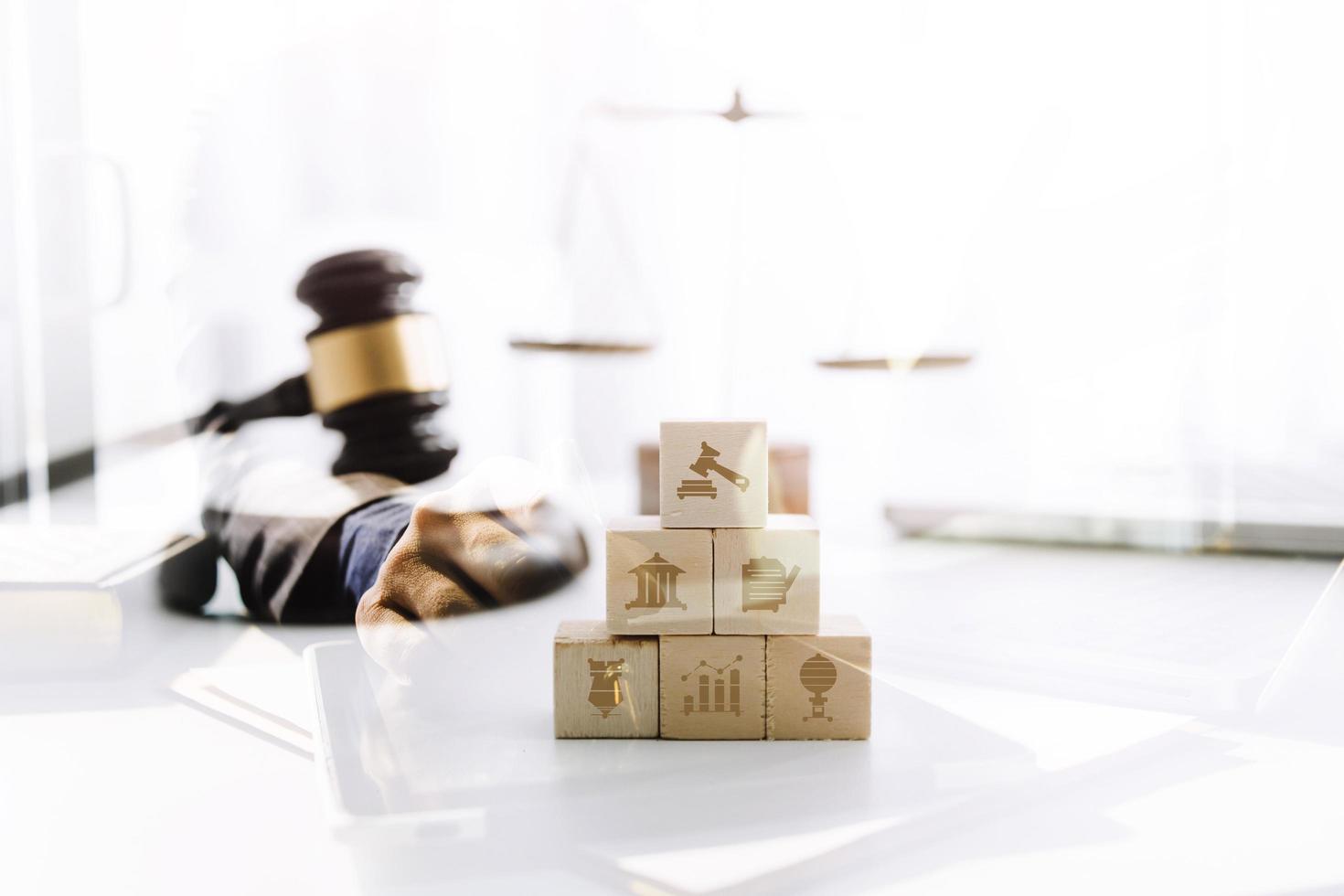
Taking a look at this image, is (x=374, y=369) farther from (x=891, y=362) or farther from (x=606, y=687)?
(x=891, y=362)

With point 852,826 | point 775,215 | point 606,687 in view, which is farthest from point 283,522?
point 775,215

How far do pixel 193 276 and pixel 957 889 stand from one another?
2522mm

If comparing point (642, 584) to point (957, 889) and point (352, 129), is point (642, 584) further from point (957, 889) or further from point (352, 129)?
point (352, 129)

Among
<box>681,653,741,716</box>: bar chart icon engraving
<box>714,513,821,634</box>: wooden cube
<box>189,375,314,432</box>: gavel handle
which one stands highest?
<box>189,375,314,432</box>: gavel handle

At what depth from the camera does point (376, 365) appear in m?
1.73

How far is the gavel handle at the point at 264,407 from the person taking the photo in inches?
71.1

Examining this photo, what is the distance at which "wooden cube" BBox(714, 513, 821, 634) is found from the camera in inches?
42.5

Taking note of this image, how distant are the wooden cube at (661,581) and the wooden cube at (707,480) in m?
0.02

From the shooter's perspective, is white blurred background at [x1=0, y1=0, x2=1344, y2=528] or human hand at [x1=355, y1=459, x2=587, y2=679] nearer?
human hand at [x1=355, y1=459, x2=587, y2=679]

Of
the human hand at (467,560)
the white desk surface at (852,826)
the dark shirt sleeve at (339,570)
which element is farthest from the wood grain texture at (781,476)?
the white desk surface at (852,826)

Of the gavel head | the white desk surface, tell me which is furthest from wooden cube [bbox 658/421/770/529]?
the gavel head

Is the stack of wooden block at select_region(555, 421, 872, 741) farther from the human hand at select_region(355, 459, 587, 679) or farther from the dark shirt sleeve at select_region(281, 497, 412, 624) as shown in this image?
the dark shirt sleeve at select_region(281, 497, 412, 624)

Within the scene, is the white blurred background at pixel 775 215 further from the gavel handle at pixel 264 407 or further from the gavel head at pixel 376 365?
the gavel head at pixel 376 365

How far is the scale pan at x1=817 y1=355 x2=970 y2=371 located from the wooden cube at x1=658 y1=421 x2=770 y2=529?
1057 millimetres
